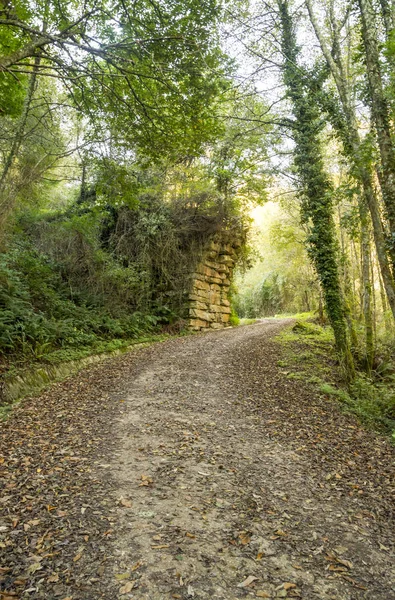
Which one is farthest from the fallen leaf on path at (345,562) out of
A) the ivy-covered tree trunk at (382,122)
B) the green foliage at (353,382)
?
the ivy-covered tree trunk at (382,122)

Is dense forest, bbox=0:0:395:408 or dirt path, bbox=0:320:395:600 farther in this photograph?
dense forest, bbox=0:0:395:408

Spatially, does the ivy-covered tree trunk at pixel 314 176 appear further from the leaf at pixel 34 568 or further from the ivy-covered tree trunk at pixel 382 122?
the leaf at pixel 34 568

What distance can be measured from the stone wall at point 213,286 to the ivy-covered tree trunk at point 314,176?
7122 mm

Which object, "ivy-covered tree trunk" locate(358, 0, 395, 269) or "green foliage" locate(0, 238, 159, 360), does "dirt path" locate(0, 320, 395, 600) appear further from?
"ivy-covered tree trunk" locate(358, 0, 395, 269)

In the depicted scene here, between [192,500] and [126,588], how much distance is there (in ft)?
3.79

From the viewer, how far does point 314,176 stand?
9.60 m

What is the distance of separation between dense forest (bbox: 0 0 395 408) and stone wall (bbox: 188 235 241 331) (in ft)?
2.30

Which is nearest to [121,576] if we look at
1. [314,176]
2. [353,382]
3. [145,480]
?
[145,480]

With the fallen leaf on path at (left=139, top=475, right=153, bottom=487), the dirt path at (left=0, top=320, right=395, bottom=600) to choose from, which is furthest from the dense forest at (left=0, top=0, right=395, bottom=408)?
the fallen leaf on path at (left=139, top=475, right=153, bottom=487)

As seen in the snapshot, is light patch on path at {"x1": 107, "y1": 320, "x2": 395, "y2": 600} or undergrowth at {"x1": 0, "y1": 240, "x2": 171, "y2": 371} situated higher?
undergrowth at {"x1": 0, "y1": 240, "x2": 171, "y2": 371}

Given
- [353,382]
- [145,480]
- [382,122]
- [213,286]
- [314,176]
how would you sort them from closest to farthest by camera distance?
[145,480] < [382,122] < [353,382] < [314,176] < [213,286]

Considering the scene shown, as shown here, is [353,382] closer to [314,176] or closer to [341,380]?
[341,380]

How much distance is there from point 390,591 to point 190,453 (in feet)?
7.63

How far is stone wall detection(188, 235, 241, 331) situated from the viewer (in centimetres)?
1612
